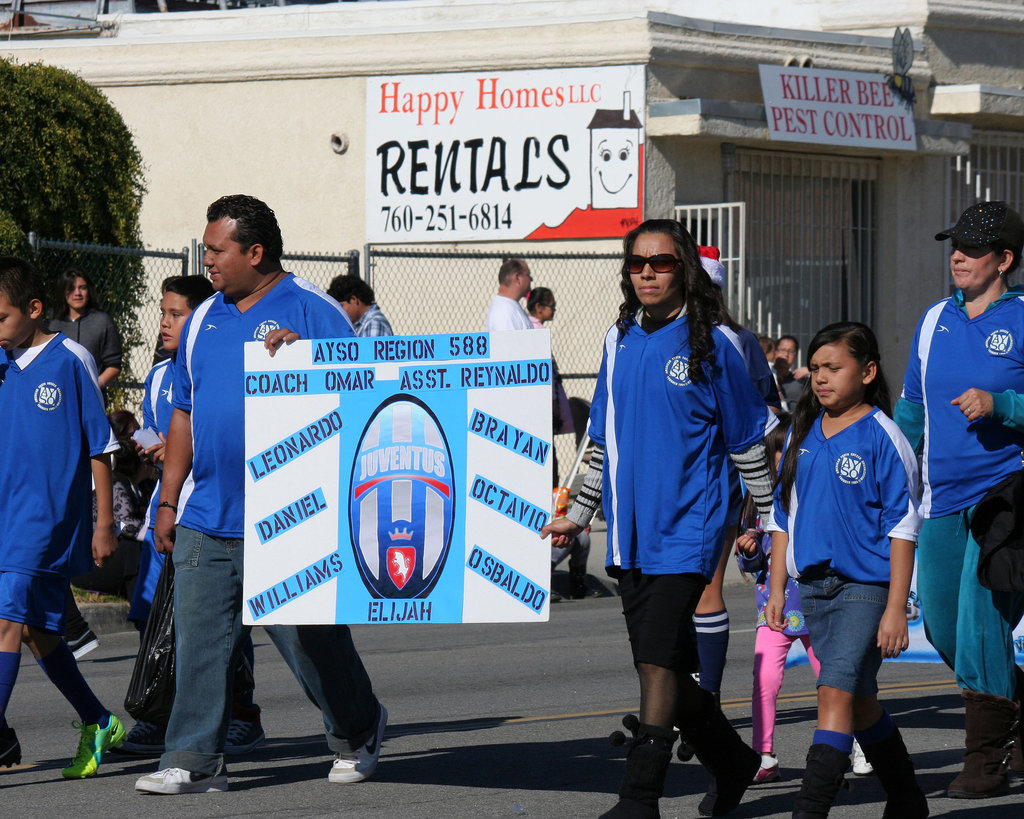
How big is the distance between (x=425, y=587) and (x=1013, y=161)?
18.4 meters

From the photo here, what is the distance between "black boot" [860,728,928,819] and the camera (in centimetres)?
593

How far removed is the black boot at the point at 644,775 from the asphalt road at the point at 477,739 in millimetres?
649

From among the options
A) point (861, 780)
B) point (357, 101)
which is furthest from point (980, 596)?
point (357, 101)

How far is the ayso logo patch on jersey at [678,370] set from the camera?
5.93m

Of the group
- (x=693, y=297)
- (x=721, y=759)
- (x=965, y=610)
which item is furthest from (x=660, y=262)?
(x=965, y=610)

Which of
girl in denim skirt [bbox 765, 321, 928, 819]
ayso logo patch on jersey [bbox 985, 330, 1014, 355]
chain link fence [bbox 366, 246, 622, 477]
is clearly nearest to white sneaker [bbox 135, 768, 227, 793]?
girl in denim skirt [bbox 765, 321, 928, 819]

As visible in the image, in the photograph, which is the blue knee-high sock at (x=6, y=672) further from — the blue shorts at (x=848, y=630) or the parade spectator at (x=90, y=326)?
the parade spectator at (x=90, y=326)

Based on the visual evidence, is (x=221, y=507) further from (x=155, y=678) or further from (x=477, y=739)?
(x=477, y=739)

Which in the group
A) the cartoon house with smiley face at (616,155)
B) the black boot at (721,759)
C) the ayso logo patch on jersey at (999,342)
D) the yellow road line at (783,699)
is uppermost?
the cartoon house with smiley face at (616,155)

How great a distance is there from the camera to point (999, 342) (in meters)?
6.64

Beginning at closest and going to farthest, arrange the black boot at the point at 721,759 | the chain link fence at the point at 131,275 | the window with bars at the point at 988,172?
the black boot at the point at 721,759 < the chain link fence at the point at 131,275 < the window with bars at the point at 988,172

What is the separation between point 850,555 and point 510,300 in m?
8.86

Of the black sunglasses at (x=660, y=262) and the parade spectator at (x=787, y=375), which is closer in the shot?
the black sunglasses at (x=660, y=262)

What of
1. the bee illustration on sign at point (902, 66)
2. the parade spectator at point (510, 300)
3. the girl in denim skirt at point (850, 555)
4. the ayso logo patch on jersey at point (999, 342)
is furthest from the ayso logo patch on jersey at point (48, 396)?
the bee illustration on sign at point (902, 66)
